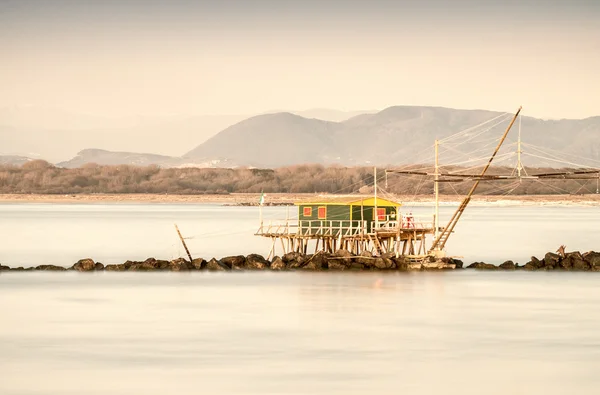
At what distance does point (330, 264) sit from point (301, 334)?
22.1 meters

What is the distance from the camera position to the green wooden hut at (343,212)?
6244 centimetres

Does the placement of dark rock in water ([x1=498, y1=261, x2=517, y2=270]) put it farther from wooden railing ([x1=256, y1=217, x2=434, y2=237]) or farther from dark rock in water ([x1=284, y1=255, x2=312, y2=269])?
dark rock in water ([x1=284, y1=255, x2=312, y2=269])

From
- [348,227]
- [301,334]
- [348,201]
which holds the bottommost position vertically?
[301,334]

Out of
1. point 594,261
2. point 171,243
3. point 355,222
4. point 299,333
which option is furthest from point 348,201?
point 171,243

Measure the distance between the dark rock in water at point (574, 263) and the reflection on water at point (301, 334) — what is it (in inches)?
132

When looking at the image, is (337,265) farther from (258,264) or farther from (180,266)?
(180,266)

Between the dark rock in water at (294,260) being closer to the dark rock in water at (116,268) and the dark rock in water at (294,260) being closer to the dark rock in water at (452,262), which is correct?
the dark rock in water at (452,262)

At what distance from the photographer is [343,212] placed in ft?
207

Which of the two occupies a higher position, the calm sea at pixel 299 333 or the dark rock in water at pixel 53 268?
the dark rock in water at pixel 53 268

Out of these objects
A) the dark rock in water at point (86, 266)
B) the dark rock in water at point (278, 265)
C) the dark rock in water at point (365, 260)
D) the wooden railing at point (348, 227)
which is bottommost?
the dark rock in water at point (86, 266)

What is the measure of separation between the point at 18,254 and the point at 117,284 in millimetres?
28364

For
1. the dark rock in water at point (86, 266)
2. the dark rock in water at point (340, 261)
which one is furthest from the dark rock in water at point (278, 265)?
the dark rock in water at point (86, 266)

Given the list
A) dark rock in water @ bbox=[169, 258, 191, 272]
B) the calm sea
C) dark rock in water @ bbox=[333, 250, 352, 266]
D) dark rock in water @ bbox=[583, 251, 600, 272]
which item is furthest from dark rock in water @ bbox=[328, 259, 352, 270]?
dark rock in water @ bbox=[583, 251, 600, 272]

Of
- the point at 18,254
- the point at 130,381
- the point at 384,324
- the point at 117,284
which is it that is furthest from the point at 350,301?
the point at 18,254
